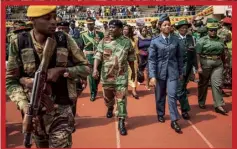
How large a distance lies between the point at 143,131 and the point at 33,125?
318 centimetres

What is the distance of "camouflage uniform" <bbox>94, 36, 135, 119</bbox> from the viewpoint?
601cm

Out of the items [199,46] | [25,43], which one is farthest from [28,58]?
[199,46]

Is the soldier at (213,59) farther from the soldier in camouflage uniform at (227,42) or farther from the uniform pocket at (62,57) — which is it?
the uniform pocket at (62,57)

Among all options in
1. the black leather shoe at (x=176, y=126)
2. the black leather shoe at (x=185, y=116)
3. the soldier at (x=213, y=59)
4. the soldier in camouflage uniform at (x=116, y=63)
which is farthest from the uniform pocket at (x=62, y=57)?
the soldier at (x=213, y=59)

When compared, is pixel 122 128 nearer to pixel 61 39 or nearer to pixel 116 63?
pixel 116 63

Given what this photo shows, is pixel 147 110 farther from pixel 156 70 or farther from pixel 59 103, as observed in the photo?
pixel 59 103

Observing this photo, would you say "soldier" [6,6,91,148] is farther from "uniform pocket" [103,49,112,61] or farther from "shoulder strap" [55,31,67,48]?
"uniform pocket" [103,49,112,61]

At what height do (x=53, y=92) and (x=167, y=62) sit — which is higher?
(x=53, y=92)

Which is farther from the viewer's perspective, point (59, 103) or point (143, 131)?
point (143, 131)

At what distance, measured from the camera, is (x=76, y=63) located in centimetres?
362

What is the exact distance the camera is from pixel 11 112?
299 inches

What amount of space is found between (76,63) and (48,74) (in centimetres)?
43

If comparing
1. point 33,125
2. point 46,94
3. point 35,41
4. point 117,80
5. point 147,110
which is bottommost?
point 147,110

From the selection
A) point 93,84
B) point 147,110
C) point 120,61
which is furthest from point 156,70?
point 93,84
